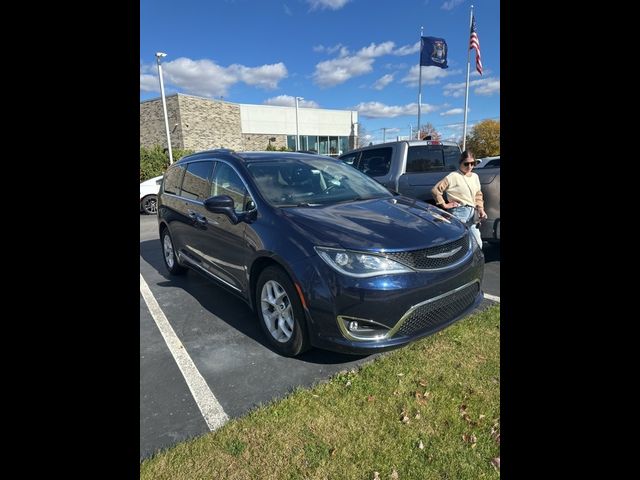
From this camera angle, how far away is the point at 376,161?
672 cm

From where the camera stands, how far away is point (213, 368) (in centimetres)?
309

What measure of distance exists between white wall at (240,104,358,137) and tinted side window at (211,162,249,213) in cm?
3146

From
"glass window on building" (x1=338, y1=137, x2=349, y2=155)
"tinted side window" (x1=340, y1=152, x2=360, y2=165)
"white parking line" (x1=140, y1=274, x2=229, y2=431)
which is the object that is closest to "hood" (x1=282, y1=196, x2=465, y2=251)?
"white parking line" (x1=140, y1=274, x2=229, y2=431)

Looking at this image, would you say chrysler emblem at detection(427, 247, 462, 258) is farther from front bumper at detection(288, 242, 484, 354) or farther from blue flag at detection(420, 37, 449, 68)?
blue flag at detection(420, 37, 449, 68)

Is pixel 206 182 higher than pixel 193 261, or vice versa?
pixel 206 182

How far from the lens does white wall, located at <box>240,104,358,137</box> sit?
112 ft

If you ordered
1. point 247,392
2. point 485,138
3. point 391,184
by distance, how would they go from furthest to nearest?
point 485,138 → point 391,184 → point 247,392

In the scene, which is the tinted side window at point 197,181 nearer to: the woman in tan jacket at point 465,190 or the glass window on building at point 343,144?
the woman in tan jacket at point 465,190

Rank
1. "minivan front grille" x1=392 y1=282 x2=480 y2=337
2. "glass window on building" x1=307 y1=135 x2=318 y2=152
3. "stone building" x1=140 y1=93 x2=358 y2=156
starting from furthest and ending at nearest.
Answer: "glass window on building" x1=307 y1=135 x2=318 y2=152
"stone building" x1=140 y1=93 x2=358 y2=156
"minivan front grille" x1=392 y1=282 x2=480 y2=337

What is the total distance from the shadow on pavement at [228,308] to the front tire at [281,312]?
16 centimetres
